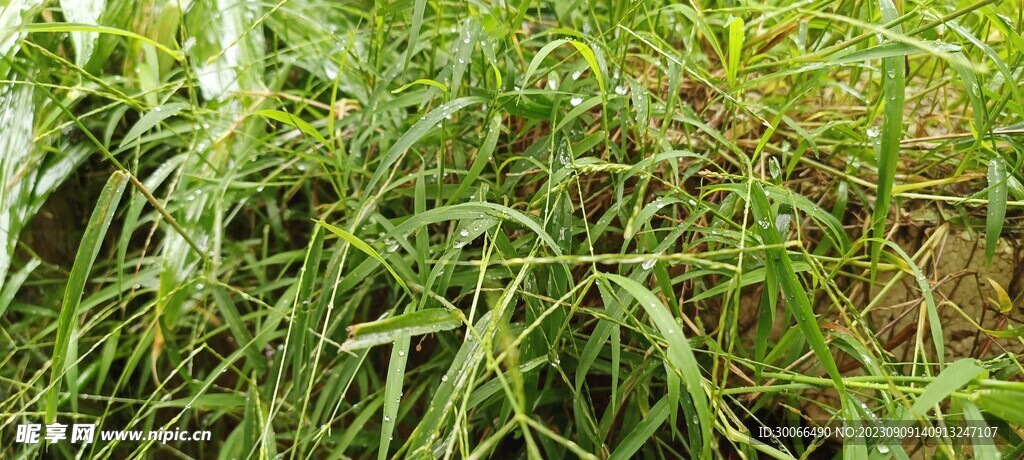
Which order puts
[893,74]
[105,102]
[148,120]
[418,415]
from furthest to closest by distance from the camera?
[105,102]
[418,415]
[148,120]
[893,74]

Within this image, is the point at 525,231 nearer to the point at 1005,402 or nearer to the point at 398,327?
the point at 398,327

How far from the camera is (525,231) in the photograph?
27.1 inches

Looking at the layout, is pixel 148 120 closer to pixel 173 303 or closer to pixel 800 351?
pixel 173 303

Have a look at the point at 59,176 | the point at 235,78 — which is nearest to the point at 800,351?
the point at 235,78

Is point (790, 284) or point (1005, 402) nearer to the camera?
point (1005, 402)

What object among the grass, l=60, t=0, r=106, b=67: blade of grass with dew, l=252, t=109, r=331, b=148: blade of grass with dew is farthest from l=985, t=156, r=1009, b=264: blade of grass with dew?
l=60, t=0, r=106, b=67: blade of grass with dew

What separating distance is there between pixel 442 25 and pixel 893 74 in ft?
1.85

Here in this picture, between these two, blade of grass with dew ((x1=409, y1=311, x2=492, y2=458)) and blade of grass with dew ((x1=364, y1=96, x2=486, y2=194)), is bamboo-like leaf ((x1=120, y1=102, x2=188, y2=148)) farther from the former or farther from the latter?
blade of grass with dew ((x1=409, y1=311, x2=492, y2=458))

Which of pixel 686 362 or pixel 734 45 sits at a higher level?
pixel 734 45

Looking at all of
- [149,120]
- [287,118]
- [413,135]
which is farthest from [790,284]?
[149,120]

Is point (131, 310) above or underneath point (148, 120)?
underneath

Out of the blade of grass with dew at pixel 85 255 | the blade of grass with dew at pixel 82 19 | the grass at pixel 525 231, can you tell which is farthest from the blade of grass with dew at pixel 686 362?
the blade of grass with dew at pixel 82 19

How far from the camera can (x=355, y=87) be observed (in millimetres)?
865

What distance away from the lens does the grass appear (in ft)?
1.77
